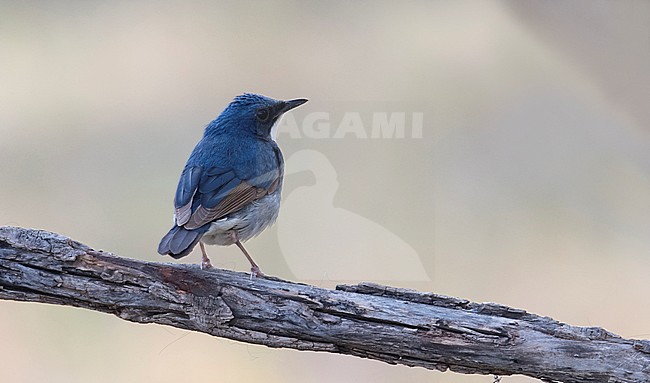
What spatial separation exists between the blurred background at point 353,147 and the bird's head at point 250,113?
0.20 metres

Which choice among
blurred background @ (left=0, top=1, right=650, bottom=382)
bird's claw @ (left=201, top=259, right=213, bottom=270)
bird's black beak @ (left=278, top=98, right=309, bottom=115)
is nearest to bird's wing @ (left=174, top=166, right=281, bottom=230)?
bird's claw @ (left=201, top=259, right=213, bottom=270)

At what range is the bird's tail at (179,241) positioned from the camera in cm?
195

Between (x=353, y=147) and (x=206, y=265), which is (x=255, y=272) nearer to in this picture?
(x=206, y=265)

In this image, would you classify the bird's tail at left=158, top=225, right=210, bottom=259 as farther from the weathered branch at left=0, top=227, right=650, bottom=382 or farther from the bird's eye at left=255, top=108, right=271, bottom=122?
the bird's eye at left=255, top=108, right=271, bottom=122

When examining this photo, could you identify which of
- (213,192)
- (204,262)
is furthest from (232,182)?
(204,262)

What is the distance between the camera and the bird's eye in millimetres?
2588

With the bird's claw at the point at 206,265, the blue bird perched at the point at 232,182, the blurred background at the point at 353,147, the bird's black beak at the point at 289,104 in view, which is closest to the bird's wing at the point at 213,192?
the blue bird perched at the point at 232,182

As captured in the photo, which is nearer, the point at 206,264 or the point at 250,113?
the point at 206,264

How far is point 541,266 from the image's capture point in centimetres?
297

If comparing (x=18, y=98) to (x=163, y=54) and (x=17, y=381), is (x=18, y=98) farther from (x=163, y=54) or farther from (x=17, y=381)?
(x=17, y=381)

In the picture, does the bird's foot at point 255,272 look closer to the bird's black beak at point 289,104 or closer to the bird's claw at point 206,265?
the bird's claw at point 206,265

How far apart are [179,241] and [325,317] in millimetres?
456

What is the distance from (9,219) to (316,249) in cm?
122

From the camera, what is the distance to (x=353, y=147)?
2.90 m
